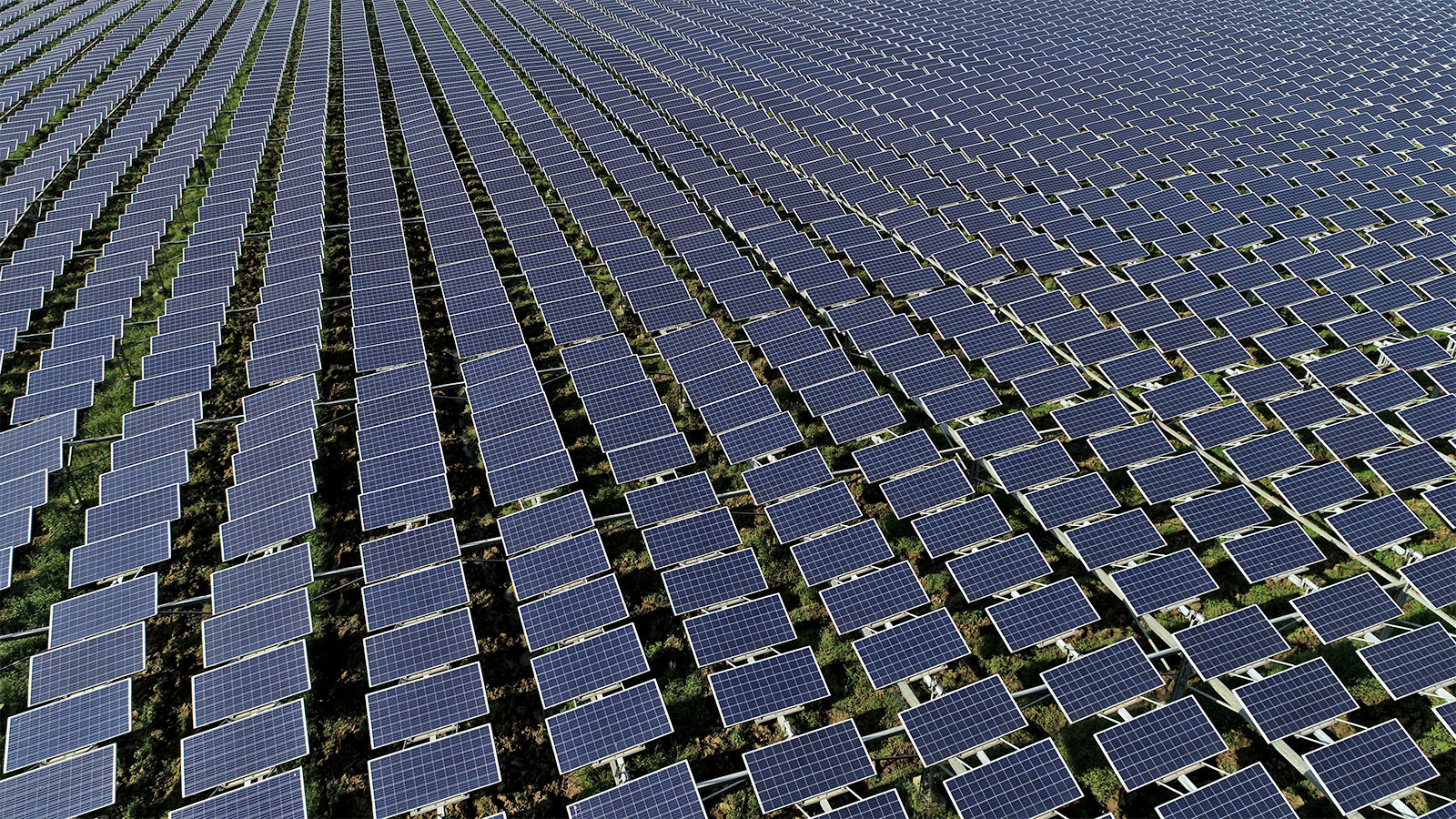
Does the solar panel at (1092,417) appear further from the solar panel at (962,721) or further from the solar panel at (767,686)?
the solar panel at (767,686)

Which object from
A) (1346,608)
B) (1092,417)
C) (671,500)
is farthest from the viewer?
(1092,417)

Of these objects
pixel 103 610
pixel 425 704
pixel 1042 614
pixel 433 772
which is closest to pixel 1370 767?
pixel 1042 614

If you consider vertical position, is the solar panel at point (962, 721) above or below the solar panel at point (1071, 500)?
below

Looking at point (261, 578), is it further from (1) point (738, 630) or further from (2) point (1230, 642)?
(2) point (1230, 642)

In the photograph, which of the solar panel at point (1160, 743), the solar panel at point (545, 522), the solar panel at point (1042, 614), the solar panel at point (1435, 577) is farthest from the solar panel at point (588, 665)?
the solar panel at point (1435, 577)

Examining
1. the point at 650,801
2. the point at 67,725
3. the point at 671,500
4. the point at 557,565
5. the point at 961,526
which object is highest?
the point at 671,500

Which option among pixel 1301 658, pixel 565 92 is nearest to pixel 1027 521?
pixel 1301 658
